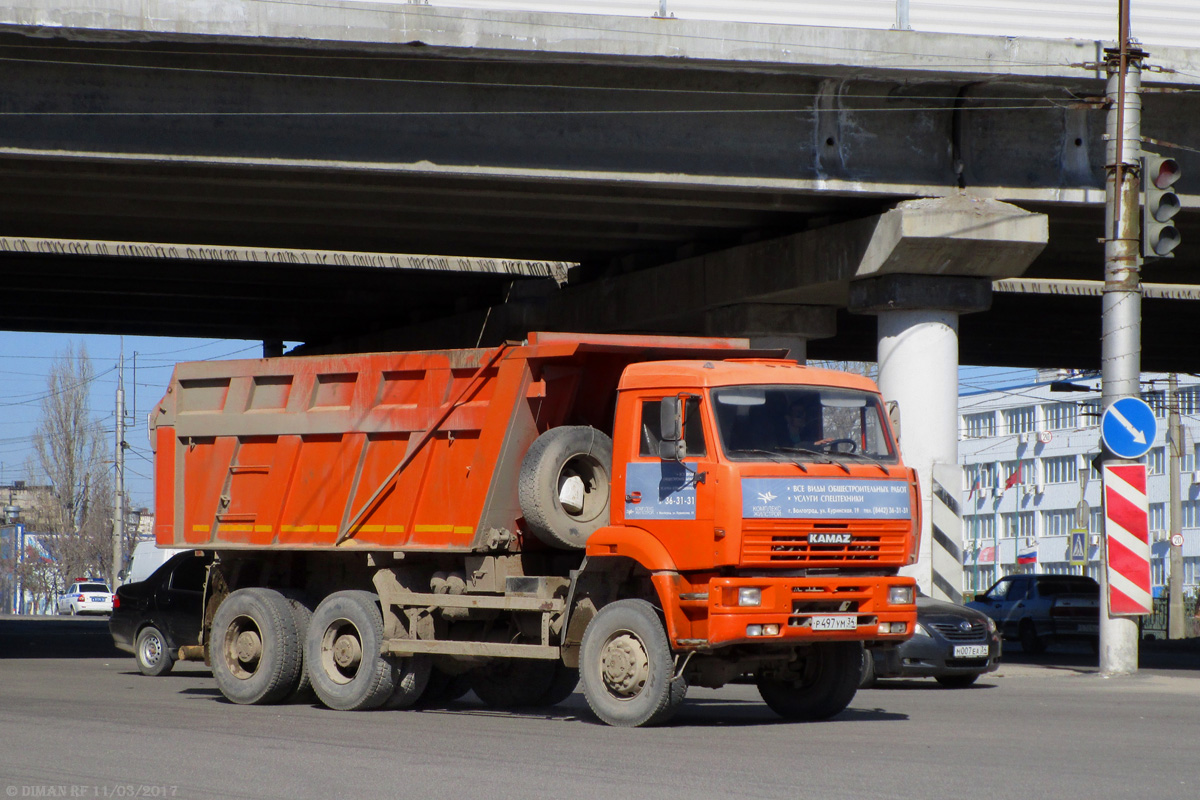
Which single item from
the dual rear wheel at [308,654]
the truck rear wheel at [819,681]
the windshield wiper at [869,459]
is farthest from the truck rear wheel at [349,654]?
the windshield wiper at [869,459]

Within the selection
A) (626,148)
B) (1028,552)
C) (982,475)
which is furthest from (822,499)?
(982,475)

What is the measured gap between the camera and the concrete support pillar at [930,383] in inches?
811

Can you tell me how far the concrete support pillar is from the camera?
20.6 m

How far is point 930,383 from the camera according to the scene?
68.2 feet

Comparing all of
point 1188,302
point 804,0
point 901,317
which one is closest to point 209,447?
point 804,0

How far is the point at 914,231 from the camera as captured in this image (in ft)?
64.8

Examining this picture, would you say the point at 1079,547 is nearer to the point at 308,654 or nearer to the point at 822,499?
the point at 308,654

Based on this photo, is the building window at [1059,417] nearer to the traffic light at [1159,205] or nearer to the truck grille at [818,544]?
the traffic light at [1159,205]

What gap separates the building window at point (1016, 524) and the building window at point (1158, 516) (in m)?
9.86

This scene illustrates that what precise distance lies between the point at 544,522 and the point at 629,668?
1.37 metres

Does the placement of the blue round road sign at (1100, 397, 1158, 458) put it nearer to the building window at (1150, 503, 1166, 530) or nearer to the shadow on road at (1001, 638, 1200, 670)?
the shadow on road at (1001, 638, 1200, 670)

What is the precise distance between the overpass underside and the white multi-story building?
65939 mm

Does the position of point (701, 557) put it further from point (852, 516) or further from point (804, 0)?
point (804, 0)

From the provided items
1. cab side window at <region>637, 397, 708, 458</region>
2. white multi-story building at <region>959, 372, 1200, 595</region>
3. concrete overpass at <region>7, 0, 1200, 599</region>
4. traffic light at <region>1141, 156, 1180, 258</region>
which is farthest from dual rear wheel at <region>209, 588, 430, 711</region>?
white multi-story building at <region>959, 372, 1200, 595</region>
